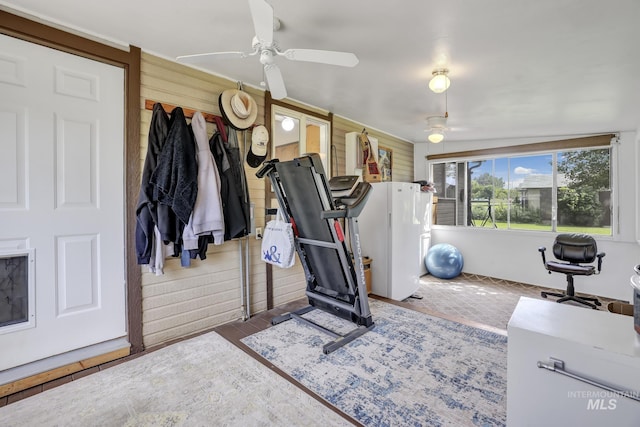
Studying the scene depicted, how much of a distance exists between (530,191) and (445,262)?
192cm

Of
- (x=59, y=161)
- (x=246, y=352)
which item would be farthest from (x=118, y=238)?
(x=246, y=352)

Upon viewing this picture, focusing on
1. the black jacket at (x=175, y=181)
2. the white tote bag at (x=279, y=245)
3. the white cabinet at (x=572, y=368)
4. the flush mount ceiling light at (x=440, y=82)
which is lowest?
the white cabinet at (x=572, y=368)

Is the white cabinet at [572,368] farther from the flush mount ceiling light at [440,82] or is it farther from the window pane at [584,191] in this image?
the window pane at [584,191]

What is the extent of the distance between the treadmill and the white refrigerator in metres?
1.12

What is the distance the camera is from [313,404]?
1.82 metres

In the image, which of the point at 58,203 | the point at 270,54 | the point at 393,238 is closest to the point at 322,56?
the point at 270,54

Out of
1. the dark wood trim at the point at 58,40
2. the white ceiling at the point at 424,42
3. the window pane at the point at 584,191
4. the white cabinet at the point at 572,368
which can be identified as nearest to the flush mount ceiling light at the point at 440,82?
the white ceiling at the point at 424,42

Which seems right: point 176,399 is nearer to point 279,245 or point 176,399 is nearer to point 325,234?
point 279,245

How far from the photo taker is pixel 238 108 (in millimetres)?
2873

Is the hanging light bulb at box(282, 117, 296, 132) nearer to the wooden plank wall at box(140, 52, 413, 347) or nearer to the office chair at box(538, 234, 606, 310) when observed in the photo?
the wooden plank wall at box(140, 52, 413, 347)

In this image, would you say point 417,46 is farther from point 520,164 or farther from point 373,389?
point 520,164

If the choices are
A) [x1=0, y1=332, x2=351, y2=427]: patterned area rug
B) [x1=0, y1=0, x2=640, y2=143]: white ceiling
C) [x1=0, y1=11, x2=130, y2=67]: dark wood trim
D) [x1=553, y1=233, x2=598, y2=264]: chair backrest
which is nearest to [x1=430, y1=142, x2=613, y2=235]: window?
[x1=553, y1=233, x2=598, y2=264]: chair backrest

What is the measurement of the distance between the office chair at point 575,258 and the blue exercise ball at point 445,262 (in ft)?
4.52

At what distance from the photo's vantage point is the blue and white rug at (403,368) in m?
1.77
